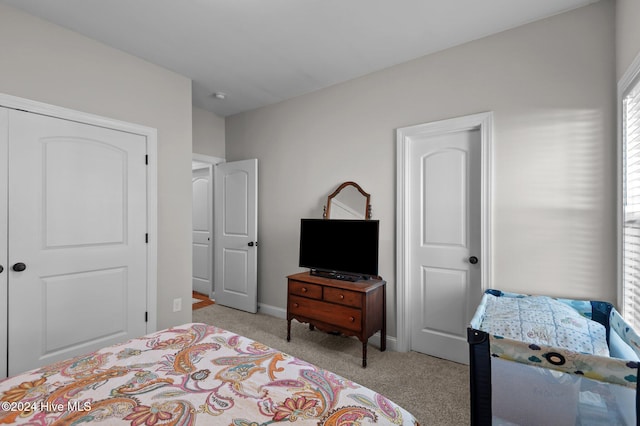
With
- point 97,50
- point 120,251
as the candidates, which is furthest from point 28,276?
point 97,50

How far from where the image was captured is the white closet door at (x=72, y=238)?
88.4 inches

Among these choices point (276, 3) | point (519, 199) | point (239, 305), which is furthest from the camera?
point (239, 305)

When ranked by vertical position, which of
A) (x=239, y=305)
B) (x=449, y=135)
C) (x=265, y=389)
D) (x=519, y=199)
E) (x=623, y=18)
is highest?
(x=623, y=18)

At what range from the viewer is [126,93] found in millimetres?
2826

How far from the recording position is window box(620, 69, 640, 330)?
5.82ft

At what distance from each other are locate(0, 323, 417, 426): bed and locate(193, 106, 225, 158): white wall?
3.31m

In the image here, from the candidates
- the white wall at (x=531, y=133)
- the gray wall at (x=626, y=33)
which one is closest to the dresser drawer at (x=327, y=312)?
the white wall at (x=531, y=133)

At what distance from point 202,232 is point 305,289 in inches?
105

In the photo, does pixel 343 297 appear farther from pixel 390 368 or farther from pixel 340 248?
pixel 390 368

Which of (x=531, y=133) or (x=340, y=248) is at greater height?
(x=531, y=133)

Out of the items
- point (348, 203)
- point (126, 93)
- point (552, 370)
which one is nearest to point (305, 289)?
point (348, 203)

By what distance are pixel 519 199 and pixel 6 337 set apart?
12.4ft

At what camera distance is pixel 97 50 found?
8.66ft

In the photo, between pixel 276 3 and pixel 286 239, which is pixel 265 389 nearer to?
pixel 276 3
